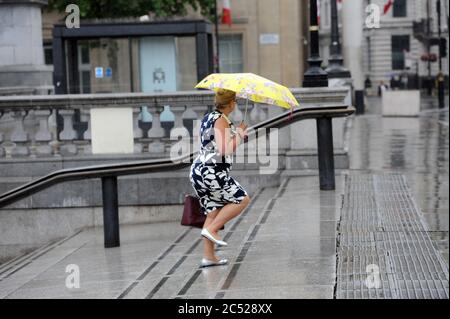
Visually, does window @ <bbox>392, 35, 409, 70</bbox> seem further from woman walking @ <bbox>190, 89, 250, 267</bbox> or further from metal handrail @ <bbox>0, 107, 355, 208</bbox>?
woman walking @ <bbox>190, 89, 250, 267</bbox>

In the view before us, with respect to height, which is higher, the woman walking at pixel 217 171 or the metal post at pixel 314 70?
the metal post at pixel 314 70

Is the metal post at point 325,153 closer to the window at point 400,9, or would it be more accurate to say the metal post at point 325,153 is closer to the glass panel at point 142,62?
the glass panel at point 142,62

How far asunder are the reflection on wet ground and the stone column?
20.9ft

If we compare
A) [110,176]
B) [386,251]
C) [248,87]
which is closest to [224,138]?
[248,87]

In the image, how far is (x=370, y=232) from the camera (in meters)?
10.1

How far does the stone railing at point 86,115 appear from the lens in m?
14.4

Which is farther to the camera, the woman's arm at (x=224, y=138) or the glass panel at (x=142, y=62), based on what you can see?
the glass panel at (x=142, y=62)

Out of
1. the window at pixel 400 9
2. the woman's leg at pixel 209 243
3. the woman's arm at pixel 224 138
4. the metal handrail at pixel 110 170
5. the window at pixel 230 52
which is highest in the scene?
the window at pixel 400 9

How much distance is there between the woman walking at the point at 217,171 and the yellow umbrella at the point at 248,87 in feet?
0.37

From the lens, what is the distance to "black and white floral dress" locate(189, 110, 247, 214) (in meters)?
8.53

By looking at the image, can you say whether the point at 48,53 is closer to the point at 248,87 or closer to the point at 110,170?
the point at 110,170

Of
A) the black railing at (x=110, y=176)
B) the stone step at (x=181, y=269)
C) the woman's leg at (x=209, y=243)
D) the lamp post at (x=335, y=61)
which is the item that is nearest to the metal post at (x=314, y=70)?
the black railing at (x=110, y=176)

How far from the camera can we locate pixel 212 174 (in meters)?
8.60

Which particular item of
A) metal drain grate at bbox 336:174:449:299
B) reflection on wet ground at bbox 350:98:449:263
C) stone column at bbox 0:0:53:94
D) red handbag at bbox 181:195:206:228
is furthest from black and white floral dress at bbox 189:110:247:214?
stone column at bbox 0:0:53:94
